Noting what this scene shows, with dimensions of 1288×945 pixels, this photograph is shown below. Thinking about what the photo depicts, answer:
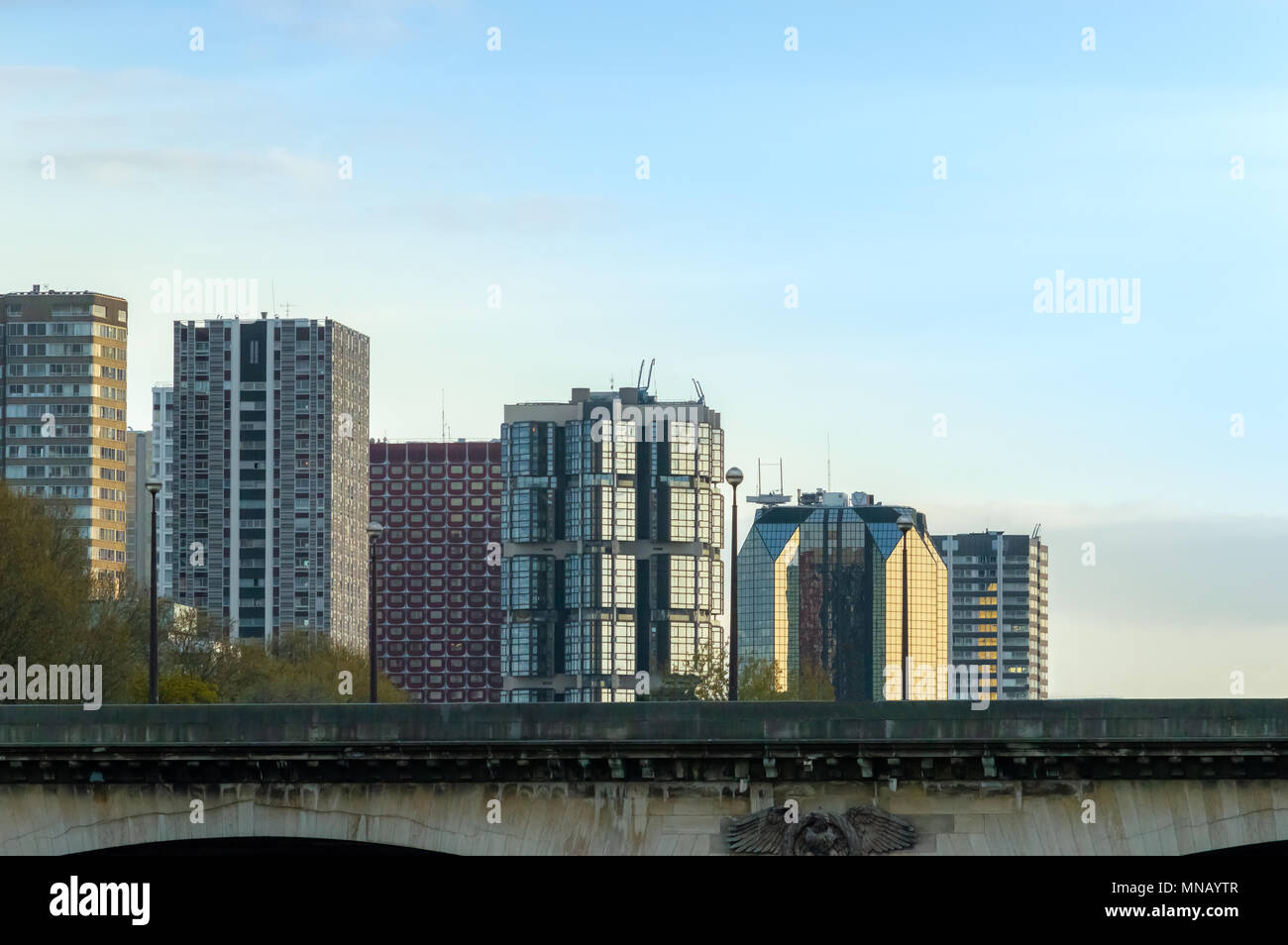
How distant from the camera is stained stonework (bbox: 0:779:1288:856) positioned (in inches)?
1617

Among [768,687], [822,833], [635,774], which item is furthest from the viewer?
[768,687]

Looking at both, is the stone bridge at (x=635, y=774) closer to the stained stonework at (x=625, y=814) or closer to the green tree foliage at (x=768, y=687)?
the stained stonework at (x=625, y=814)

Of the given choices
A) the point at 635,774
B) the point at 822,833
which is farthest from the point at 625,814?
the point at 822,833

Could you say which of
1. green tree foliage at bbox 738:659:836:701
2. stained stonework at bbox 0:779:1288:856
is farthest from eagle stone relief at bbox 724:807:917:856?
green tree foliage at bbox 738:659:836:701

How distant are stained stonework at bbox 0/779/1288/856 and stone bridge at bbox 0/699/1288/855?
4 cm

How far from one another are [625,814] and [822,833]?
3.76 m

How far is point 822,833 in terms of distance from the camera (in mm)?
41812

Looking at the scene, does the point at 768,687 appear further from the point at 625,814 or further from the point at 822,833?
the point at 822,833

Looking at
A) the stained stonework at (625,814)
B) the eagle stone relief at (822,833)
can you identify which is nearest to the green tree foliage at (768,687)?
the stained stonework at (625,814)

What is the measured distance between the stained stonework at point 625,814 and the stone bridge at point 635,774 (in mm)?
36

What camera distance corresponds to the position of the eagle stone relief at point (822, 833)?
41719mm
